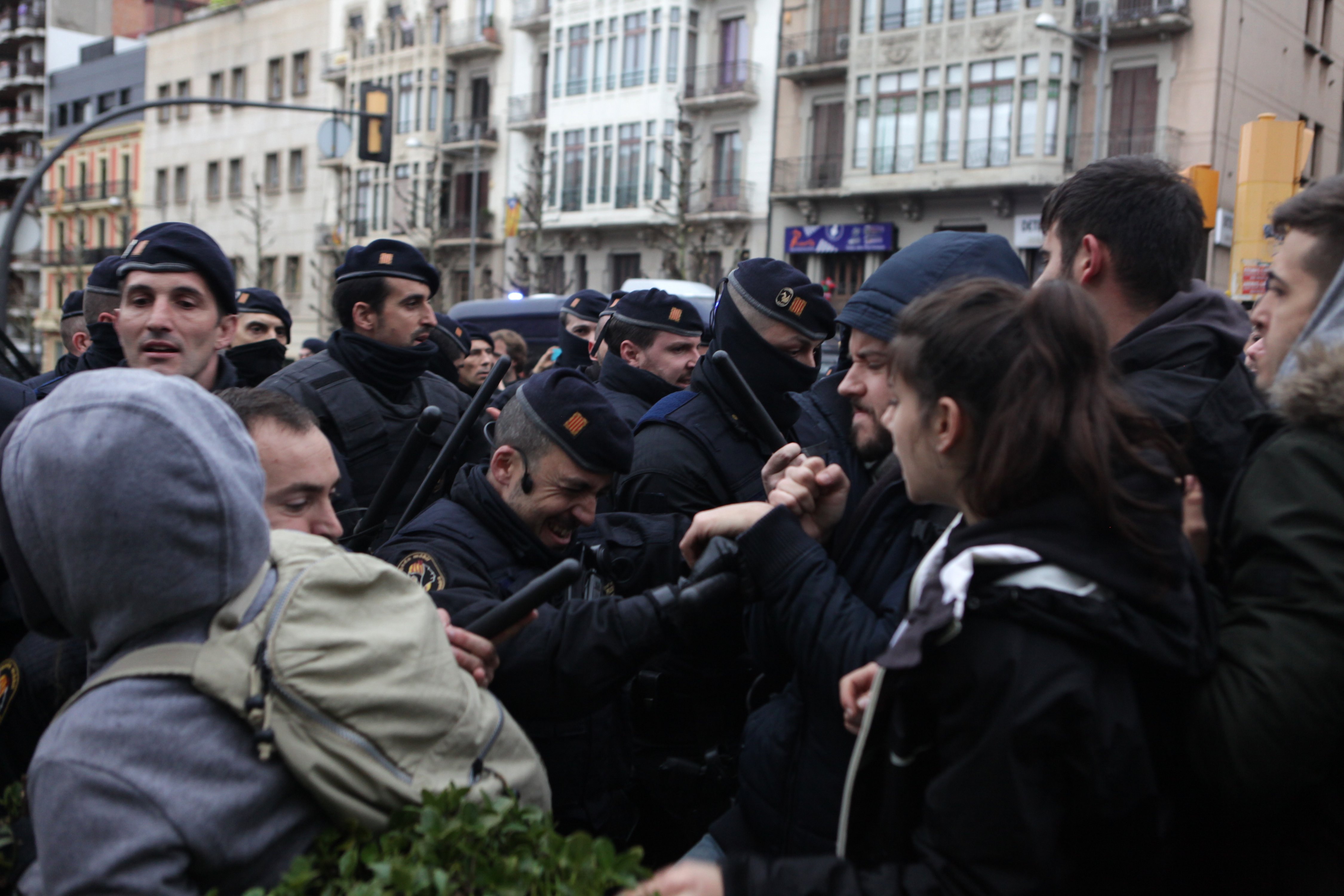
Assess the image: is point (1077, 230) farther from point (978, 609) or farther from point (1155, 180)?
point (978, 609)

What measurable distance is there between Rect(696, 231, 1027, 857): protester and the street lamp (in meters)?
22.7

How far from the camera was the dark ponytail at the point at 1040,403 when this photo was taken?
174 centimetres

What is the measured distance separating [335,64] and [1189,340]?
46.7 metres

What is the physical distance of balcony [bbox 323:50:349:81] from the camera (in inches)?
1735

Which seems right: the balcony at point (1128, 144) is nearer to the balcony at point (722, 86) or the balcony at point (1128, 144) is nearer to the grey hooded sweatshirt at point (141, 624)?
the balcony at point (722, 86)

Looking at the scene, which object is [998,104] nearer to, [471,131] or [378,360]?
[471,131]

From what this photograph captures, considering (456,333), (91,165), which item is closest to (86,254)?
(91,165)

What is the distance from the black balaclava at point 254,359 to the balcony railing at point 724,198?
1160 inches

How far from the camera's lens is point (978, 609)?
1692mm

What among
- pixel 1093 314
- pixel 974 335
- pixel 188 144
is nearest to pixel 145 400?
pixel 974 335

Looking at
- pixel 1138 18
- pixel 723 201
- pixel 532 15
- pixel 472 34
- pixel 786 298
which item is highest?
pixel 532 15

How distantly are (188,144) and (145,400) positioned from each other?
53.9 meters

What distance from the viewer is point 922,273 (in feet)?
9.49

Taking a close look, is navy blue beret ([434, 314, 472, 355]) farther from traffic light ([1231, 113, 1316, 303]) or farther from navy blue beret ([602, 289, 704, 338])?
traffic light ([1231, 113, 1316, 303])
